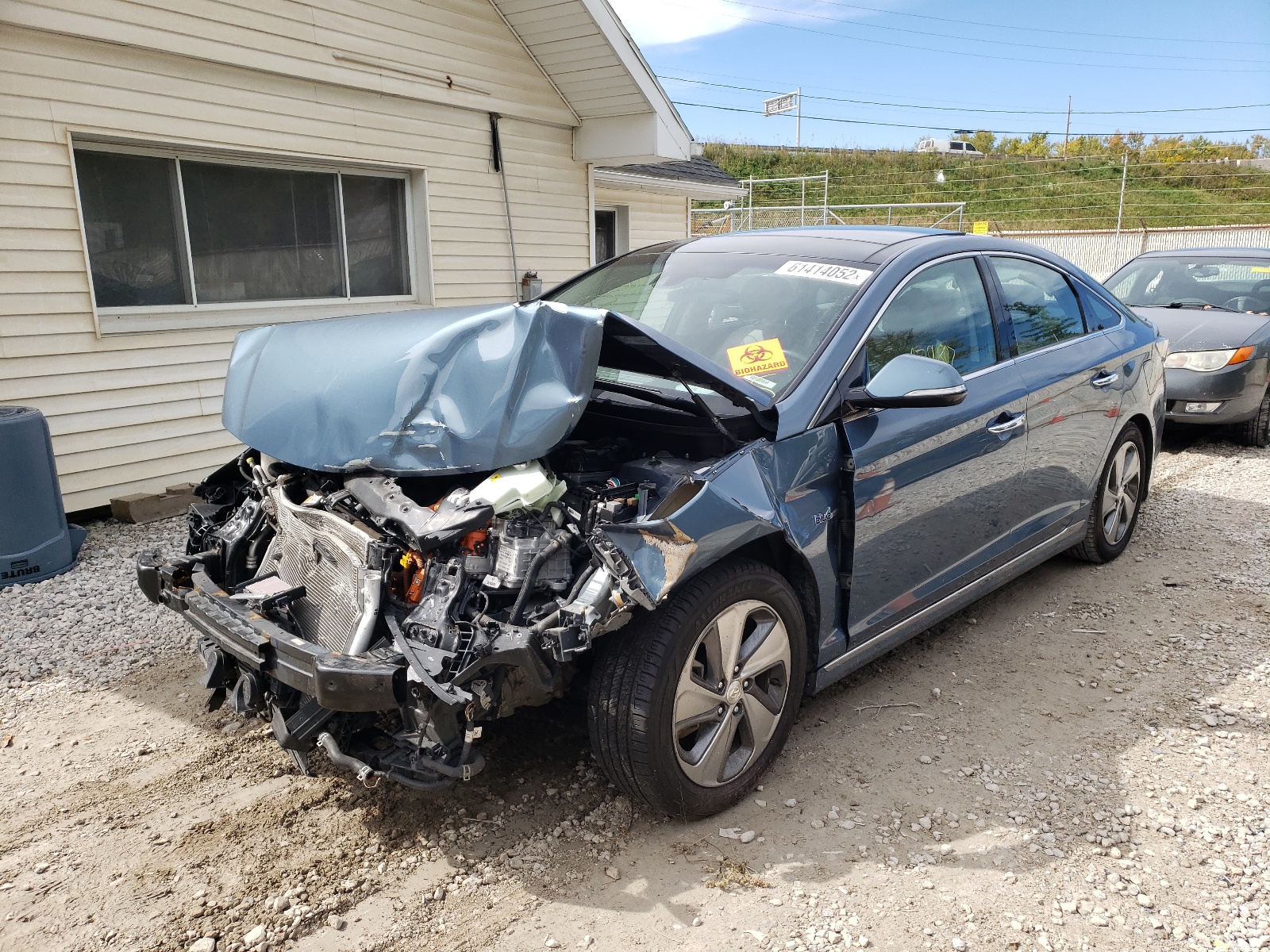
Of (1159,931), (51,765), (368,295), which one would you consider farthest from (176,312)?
(1159,931)

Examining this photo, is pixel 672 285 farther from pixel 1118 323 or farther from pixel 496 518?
pixel 1118 323

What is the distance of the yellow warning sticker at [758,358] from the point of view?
3133mm

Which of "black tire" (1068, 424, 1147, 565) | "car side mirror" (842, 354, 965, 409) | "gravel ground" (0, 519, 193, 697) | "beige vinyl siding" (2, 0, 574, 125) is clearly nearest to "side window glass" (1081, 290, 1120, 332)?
"black tire" (1068, 424, 1147, 565)

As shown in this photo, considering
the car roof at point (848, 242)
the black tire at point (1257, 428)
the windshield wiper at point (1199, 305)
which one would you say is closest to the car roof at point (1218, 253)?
the windshield wiper at point (1199, 305)

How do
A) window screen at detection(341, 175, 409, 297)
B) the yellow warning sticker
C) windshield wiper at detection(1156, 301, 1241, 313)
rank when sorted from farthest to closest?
1. windshield wiper at detection(1156, 301, 1241, 313)
2. window screen at detection(341, 175, 409, 297)
3. the yellow warning sticker

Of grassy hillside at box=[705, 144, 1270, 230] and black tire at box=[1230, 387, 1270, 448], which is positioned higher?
grassy hillside at box=[705, 144, 1270, 230]

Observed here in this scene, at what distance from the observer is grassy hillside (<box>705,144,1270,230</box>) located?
99.7 ft

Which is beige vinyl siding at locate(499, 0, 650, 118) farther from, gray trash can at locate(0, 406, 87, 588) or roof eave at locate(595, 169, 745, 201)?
gray trash can at locate(0, 406, 87, 588)

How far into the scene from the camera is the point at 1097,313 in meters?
4.68

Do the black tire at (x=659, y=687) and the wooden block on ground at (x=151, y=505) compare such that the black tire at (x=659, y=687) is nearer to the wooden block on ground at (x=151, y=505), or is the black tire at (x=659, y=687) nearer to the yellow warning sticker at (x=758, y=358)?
the yellow warning sticker at (x=758, y=358)

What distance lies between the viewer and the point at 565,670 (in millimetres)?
2541

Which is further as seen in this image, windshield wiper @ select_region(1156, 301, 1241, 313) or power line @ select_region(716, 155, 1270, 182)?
power line @ select_region(716, 155, 1270, 182)

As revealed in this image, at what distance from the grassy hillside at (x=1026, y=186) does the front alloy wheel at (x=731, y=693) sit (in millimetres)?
26512

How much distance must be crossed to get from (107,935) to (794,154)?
121 feet
